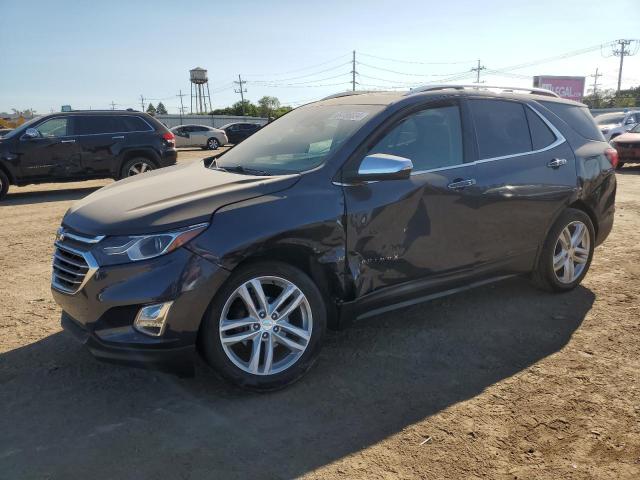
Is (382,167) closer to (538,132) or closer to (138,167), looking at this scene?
(538,132)

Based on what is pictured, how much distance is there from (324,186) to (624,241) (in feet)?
16.6

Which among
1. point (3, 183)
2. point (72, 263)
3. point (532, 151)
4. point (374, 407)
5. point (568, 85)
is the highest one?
point (568, 85)

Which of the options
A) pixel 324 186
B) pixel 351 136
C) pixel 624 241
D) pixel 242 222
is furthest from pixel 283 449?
pixel 624 241

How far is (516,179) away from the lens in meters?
4.23

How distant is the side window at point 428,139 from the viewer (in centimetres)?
370

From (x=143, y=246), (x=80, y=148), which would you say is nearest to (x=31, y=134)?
(x=80, y=148)

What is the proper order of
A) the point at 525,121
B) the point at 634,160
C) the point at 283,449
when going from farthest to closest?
the point at 634,160 → the point at 525,121 → the point at 283,449

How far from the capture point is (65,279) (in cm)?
309

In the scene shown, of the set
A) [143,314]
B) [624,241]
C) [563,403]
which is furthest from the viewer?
[624,241]

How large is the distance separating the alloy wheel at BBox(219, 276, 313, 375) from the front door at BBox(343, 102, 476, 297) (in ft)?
1.44

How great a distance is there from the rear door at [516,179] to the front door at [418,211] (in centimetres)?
18

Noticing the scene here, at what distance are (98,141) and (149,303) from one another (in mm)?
9639

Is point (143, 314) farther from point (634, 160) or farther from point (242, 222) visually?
point (634, 160)

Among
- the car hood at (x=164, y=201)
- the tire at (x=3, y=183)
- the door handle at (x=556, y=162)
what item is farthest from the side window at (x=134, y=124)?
the door handle at (x=556, y=162)
